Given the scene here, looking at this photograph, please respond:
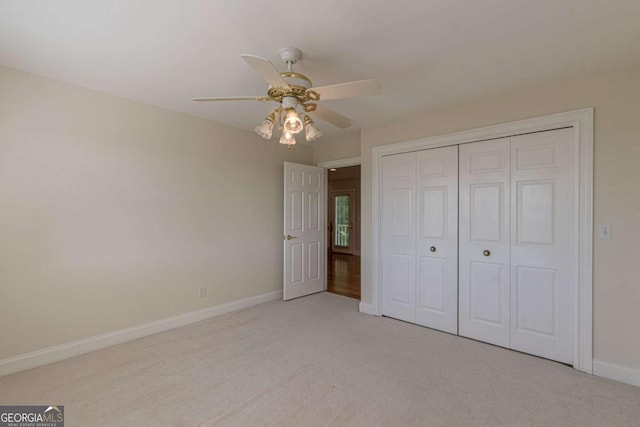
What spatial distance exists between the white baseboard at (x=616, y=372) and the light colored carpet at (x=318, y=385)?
94 mm

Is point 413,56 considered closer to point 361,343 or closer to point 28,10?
point 28,10

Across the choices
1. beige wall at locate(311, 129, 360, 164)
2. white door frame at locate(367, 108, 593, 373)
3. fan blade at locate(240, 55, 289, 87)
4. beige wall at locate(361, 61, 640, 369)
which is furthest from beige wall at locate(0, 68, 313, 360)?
beige wall at locate(361, 61, 640, 369)

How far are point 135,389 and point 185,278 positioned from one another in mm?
1422

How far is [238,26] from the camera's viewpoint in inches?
69.2

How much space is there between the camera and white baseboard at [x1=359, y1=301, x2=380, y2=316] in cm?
369

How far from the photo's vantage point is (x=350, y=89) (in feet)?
5.91

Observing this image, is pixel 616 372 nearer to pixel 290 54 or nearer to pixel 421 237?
pixel 421 237

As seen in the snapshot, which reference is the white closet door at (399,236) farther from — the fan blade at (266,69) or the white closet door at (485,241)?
the fan blade at (266,69)

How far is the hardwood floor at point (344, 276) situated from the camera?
15.9 ft

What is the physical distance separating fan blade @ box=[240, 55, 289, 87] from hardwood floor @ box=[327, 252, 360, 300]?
3515mm

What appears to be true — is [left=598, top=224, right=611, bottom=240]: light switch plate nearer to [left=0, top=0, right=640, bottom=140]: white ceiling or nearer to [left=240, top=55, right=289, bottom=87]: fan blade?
[left=0, top=0, right=640, bottom=140]: white ceiling

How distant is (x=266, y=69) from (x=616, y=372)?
335 centimetres

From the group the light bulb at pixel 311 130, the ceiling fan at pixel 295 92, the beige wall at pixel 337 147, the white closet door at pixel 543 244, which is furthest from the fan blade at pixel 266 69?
the beige wall at pixel 337 147

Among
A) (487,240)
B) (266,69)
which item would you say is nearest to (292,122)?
(266,69)
